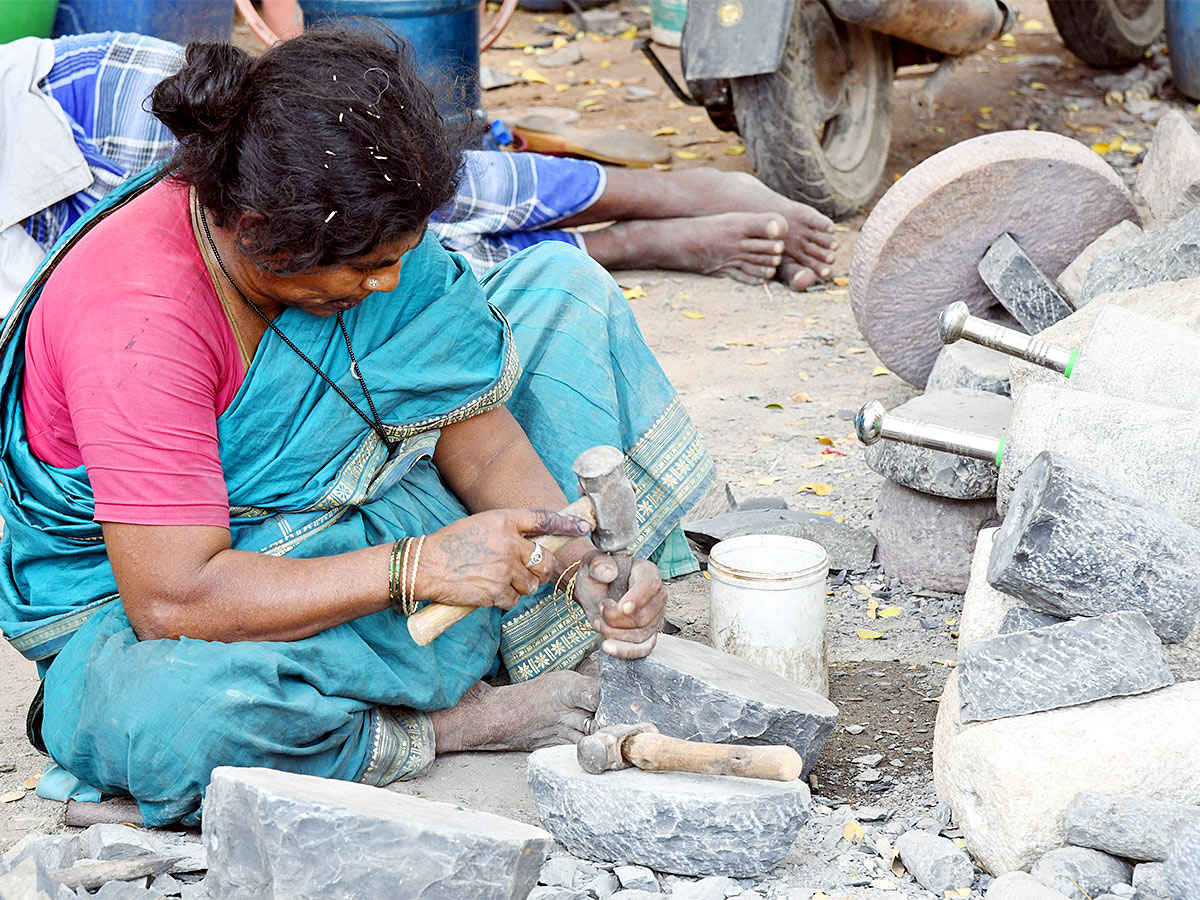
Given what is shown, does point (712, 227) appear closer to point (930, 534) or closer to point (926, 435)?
point (930, 534)

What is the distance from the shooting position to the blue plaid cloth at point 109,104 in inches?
154

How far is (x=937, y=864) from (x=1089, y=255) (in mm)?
2036

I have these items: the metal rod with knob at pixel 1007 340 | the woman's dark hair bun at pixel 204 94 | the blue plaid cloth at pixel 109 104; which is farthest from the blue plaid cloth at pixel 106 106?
the woman's dark hair bun at pixel 204 94

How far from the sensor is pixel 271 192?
79.7 inches

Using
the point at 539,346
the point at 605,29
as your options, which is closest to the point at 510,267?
the point at 539,346

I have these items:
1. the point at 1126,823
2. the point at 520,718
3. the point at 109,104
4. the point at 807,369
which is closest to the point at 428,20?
the point at 109,104

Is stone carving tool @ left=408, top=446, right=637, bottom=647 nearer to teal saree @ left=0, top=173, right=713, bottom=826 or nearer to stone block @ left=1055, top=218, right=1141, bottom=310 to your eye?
teal saree @ left=0, top=173, right=713, bottom=826

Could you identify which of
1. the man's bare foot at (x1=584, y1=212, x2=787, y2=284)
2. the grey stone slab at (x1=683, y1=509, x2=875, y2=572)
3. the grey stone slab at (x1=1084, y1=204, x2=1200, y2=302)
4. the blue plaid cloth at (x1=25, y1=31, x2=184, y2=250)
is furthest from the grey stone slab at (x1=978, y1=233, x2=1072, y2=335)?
the blue plaid cloth at (x1=25, y1=31, x2=184, y2=250)

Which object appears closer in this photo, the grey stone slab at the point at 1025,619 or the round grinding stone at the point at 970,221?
the grey stone slab at the point at 1025,619

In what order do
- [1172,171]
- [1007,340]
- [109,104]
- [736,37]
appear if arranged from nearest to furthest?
1. [1007,340]
2. [1172,171]
3. [109,104]
4. [736,37]

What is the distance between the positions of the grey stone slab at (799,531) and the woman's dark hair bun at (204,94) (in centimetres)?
169

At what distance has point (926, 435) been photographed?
2.68 metres

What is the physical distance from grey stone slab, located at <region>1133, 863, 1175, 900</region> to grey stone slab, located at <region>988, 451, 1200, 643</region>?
1.50ft

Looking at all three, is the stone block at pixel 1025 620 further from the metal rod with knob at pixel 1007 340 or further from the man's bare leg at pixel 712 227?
the man's bare leg at pixel 712 227
